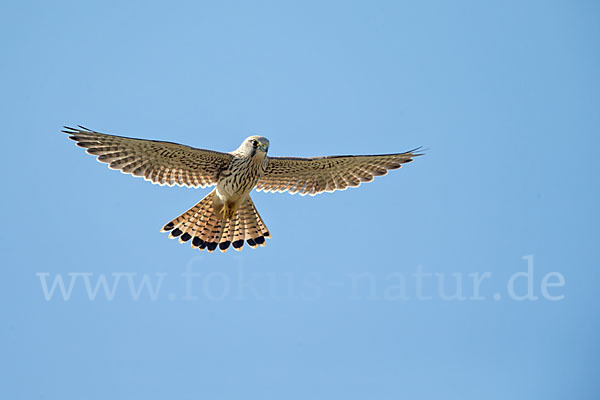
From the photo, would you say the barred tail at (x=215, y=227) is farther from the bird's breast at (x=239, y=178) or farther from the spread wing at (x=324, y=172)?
the spread wing at (x=324, y=172)

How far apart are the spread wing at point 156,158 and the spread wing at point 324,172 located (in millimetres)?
870

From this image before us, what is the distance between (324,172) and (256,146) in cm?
150

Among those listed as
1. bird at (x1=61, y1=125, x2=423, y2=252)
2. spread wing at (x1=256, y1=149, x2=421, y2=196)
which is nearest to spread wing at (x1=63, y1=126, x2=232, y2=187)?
bird at (x1=61, y1=125, x2=423, y2=252)

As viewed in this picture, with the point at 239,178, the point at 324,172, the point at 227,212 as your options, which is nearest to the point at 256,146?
the point at 239,178

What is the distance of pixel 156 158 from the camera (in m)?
11.4

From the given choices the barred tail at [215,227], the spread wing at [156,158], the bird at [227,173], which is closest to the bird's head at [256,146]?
the bird at [227,173]

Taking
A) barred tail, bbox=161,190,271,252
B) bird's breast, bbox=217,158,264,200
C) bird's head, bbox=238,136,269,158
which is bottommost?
barred tail, bbox=161,190,271,252

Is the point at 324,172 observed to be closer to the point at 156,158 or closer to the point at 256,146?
the point at 256,146

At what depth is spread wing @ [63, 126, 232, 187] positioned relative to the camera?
36.2 feet

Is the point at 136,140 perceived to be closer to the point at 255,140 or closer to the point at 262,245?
the point at 255,140

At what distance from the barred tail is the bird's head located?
87cm

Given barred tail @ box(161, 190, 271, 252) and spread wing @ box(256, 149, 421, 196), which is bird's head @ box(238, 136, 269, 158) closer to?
spread wing @ box(256, 149, 421, 196)

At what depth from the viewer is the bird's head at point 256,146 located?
11108 millimetres

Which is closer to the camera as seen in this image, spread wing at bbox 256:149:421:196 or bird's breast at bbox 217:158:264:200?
bird's breast at bbox 217:158:264:200
